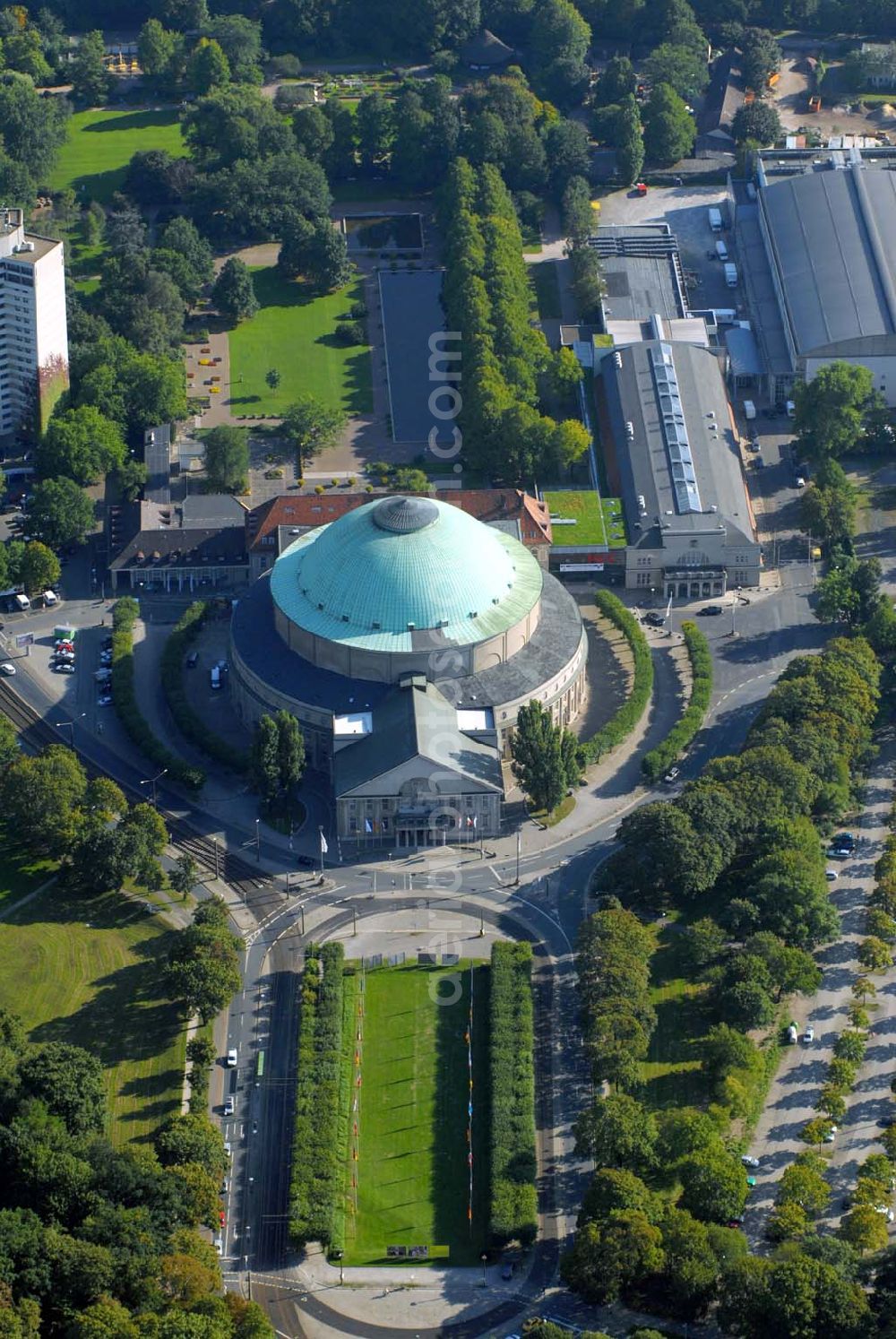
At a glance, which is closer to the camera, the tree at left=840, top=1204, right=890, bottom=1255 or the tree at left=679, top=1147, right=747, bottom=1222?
the tree at left=840, top=1204, right=890, bottom=1255

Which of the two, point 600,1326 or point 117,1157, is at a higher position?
point 117,1157

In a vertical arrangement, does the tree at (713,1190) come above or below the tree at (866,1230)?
above

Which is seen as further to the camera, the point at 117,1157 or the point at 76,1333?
the point at 117,1157

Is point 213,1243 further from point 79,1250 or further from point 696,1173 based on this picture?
point 696,1173

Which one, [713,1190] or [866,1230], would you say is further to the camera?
[713,1190]

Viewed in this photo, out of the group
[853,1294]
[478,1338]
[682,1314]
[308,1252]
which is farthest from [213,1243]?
[853,1294]

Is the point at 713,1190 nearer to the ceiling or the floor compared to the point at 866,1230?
nearer to the ceiling

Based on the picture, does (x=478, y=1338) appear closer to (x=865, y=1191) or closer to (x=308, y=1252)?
(x=308, y=1252)

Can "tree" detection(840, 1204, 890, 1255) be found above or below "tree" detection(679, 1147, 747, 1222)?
below

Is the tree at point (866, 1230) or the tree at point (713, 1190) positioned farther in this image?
the tree at point (713, 1190)

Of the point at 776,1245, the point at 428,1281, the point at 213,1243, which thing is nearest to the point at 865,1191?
the point at 776,1245
